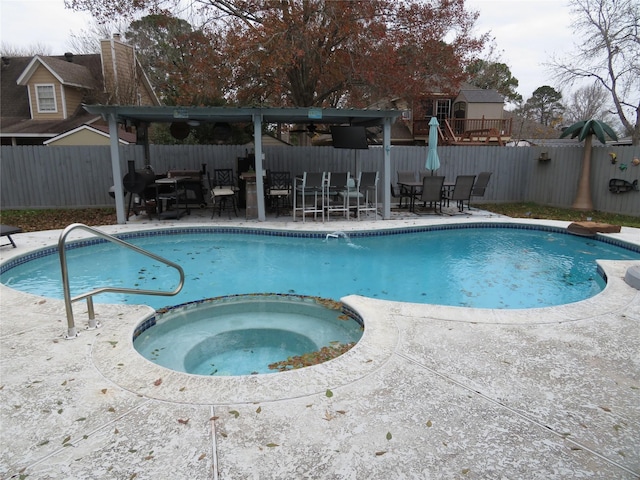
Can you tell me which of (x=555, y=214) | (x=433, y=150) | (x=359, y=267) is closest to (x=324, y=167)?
(x=433, y=150)

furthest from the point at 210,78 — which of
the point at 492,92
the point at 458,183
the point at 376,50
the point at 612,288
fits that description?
→ the point at 492,92

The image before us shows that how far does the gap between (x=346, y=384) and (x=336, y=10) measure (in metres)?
11.9

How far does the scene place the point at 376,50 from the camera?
13.0m

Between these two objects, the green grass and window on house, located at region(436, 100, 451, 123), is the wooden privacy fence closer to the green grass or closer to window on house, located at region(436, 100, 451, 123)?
the green grass

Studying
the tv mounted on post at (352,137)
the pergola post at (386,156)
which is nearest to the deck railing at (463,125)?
the tv mounted on post at (352,137)

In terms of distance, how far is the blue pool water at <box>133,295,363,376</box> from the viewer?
3730 mm

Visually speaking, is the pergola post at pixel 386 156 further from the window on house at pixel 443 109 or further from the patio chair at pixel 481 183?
the window on house at pixel 443 109

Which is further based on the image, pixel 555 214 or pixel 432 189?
pixel 555 214

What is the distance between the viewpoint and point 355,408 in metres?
2.49

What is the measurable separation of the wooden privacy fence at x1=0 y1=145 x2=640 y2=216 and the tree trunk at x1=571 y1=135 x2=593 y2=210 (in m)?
0.16

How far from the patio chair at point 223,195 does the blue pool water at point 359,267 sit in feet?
4.18

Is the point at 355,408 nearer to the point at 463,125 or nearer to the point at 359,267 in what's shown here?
the point at 359,267

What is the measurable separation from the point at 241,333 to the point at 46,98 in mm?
17727

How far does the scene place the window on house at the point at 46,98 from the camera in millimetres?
16906
